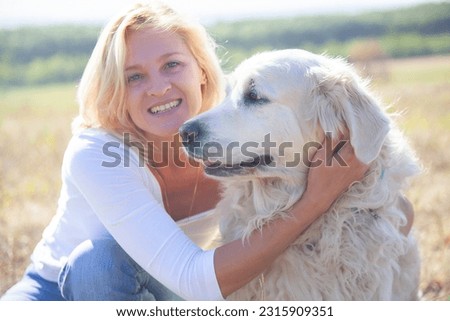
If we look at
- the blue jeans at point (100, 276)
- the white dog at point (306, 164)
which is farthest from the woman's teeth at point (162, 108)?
the blue jeans at point (100, 276)

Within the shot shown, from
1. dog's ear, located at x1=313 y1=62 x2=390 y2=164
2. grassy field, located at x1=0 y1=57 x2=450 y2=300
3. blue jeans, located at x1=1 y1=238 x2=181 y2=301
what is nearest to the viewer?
dog's ear, located at x1=313 y1=62 x2=390 y2=164

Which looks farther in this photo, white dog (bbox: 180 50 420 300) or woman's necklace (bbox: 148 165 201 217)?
woman's necklace (bbox: 148 165 201 217)

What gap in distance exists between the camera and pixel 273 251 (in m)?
2.12

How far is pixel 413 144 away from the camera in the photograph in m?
4.97

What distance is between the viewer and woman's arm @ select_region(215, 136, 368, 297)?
2086 millimetres

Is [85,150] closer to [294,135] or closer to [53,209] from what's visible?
[294,135]

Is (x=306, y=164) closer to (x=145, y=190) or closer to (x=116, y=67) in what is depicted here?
(x=145, y=190)

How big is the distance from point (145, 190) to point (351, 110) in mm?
785

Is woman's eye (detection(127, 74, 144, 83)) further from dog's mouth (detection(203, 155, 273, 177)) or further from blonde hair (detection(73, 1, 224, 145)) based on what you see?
dog's mouth (detection(203, 155, 273, 177))

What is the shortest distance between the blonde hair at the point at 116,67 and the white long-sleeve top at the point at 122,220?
12cm

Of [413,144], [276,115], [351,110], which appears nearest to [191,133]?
[276,115]

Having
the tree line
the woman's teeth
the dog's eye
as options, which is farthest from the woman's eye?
the tree line
